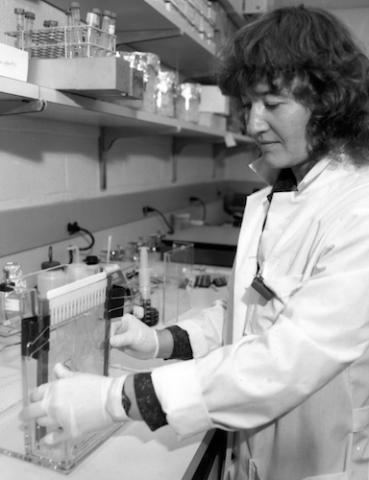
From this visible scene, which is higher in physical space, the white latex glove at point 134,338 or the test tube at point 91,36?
the test tube at point 91,36

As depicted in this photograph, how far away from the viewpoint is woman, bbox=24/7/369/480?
0.73 m

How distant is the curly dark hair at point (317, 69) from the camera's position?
0.89 meters

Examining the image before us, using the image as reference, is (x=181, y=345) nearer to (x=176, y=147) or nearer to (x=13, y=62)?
(x=13, y=62)

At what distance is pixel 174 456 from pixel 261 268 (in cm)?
39

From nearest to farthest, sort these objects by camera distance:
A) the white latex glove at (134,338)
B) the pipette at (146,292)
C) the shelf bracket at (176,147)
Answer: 1. the white latex glove at (134,338)
2. the pipette at (146,292)
3. the shelf bracket at (176,147)

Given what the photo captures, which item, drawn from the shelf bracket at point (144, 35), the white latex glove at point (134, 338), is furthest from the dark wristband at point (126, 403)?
the shelf bracket at point (144, 35)

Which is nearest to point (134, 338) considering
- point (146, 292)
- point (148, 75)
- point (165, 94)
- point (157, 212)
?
point (146, 292)

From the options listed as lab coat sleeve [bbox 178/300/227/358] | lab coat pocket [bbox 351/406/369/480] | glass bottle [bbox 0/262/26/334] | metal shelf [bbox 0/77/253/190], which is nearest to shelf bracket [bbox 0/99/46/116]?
metal shelf [bbox 0/77/253/190]

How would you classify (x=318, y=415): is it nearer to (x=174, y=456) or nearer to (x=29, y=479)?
(x=174, y=456)

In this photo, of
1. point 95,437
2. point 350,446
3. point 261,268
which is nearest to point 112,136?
point 261,268

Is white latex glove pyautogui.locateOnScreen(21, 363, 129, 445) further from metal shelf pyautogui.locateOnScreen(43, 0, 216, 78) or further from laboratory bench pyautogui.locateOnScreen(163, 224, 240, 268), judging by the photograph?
laboratory bench pyautogui.locateOnScreen(163, 224, 240, 268)

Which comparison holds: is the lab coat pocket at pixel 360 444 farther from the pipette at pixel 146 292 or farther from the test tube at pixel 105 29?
the test tube at pixel 105 29

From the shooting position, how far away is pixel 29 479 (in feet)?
2.61

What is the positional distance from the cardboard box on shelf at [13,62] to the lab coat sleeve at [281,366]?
0.74 m
